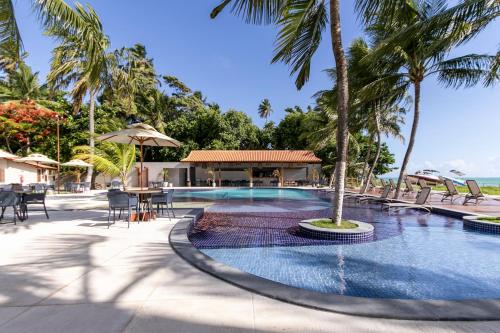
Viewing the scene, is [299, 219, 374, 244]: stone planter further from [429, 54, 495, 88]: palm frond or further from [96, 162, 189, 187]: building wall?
[96, 162, 189, 187]: building wall

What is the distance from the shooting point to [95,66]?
6.59 meters

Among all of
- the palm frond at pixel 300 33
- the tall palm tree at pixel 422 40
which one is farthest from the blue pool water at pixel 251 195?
the palm frond at pixel 300 33

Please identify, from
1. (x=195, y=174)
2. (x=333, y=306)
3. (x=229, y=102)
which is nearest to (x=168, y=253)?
(x=333, y=306)

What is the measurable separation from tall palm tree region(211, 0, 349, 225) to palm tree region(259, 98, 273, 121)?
44.4 metres

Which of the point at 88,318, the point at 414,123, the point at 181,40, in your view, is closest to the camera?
the point at 88,318

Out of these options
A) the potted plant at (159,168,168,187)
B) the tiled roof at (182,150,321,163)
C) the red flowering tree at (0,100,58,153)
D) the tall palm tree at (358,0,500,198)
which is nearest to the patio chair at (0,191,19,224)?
the tall palm tree at (358,0,500,198)

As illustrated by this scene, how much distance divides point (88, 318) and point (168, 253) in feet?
6.37

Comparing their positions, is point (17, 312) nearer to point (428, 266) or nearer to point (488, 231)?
point (428, 266)

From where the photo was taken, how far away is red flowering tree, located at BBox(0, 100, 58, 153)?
2139 cm

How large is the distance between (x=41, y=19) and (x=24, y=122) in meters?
21.5

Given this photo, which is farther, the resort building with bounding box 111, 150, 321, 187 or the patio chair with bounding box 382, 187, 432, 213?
the resort building with bounding box 111, 150, 321, 187

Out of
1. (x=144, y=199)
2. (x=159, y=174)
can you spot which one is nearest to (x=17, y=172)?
(x=159, y=174)

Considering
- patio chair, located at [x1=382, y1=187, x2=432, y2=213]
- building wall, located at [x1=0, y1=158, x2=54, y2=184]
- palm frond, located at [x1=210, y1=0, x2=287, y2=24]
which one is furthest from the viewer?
building wall, located at [x1=0, y1=158, x2=54, y2=184]

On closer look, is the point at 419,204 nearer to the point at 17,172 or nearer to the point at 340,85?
the point at 340,85
